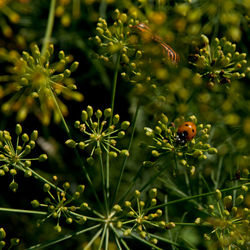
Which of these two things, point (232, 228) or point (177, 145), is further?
point (177, 145)

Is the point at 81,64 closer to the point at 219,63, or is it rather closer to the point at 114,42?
the point at 114,42

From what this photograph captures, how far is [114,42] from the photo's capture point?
11.7 feet

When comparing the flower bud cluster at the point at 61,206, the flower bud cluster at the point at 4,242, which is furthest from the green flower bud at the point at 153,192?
the flower bud cluster at the point at 4,242

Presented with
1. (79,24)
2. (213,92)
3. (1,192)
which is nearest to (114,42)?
(213,92)

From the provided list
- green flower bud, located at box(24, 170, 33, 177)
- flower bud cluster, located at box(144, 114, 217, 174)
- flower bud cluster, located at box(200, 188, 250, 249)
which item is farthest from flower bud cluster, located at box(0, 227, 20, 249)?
flower bud cluster, located at box(200, 188, 250, 249)

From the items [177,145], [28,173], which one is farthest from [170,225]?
A: [28,173]

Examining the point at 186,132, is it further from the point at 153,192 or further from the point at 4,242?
the point at 4,242

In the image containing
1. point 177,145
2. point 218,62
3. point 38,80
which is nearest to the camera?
point 38,80

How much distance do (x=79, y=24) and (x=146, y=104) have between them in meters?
2.40

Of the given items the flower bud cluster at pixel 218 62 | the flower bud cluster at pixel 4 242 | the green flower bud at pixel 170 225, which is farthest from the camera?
the flower bud cluster at pixel 218 62

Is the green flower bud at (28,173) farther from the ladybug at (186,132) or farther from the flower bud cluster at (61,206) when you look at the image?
the ladybug at (186,132)


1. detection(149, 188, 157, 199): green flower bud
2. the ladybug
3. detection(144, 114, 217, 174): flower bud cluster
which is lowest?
detection(149, 188, 157, 199): green flower bud

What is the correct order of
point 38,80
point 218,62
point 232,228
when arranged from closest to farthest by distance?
point 38,80 → point 232,228 → point 218,62

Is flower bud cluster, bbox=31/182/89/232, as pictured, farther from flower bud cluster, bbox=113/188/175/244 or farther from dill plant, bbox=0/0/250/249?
flower bud cluster, bbox=113/188/175/244
